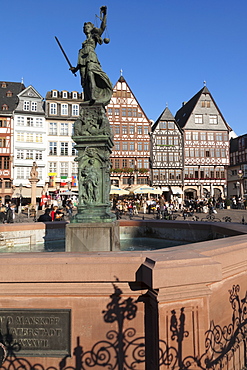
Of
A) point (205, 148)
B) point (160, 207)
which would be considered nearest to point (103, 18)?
point (160, 207)

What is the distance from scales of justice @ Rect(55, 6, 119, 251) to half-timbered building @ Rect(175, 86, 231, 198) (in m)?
41.1

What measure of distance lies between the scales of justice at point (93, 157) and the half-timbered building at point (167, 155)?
3816 cm

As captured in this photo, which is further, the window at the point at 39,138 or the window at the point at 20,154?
the window at the point at 39,138

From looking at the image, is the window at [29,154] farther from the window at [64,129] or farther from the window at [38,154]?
the window at [64,129]

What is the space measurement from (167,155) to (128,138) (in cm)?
696

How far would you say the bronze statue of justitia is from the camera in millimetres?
6160

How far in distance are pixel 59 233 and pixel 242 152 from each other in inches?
1924

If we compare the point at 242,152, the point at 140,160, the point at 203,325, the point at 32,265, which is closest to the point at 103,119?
the point at 32,265

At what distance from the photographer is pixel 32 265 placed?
9.34 feet

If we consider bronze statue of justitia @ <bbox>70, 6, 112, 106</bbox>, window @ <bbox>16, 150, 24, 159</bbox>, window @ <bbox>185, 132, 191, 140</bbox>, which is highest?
window @ <bbox>185, 132, 191, 140</bbox>

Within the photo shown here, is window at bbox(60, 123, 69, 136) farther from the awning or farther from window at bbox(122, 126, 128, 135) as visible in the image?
the awning

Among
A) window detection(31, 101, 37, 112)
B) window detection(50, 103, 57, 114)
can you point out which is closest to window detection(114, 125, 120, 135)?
window detection(50, 103, 57, 114)

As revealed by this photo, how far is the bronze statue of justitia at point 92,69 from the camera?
616cm

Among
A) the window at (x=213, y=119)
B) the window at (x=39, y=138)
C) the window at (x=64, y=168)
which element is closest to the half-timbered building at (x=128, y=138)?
the window at (x=64, y=168)
